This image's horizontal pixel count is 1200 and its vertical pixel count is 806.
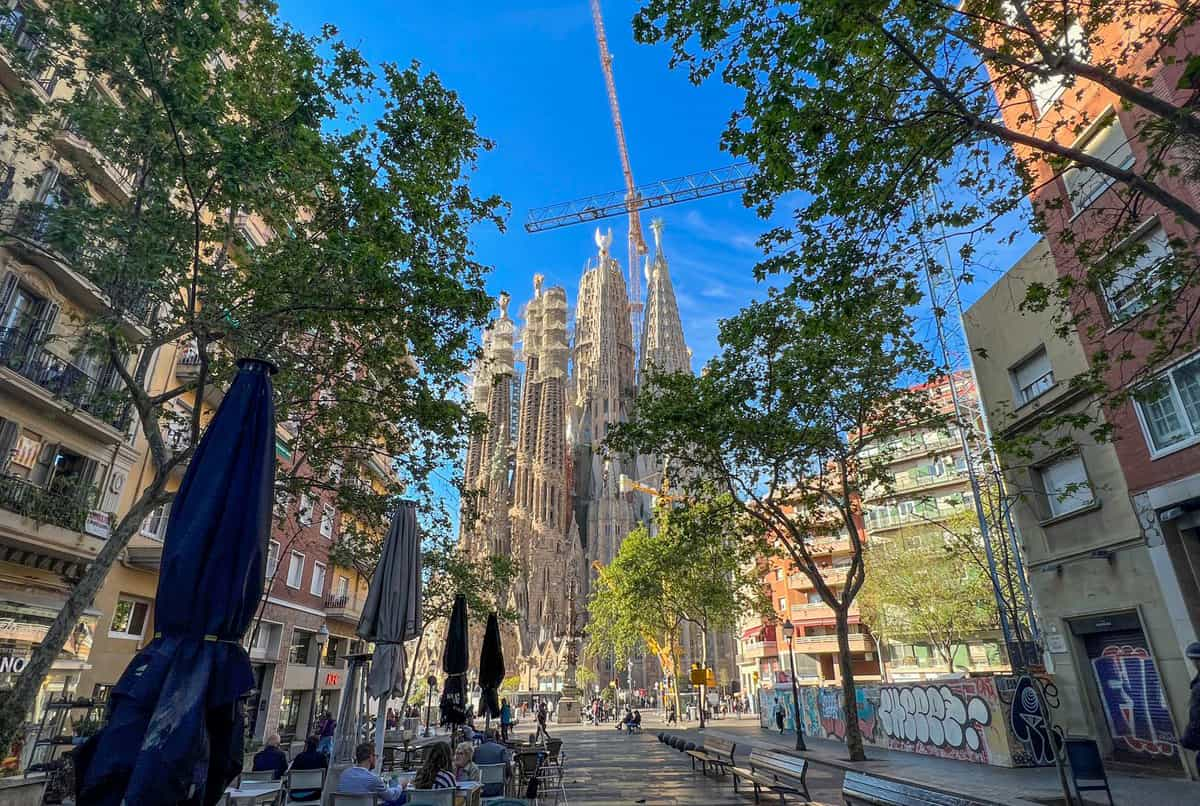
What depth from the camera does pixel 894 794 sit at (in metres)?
6.60

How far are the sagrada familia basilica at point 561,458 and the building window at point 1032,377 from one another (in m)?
45.0

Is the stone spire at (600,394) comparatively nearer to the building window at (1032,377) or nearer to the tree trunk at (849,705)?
the tree trunk at (849,705)

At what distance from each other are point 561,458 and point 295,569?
57.2 m

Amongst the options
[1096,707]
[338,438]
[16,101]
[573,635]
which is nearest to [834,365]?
[1096,707]

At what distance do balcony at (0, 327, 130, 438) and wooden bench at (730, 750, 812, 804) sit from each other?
13.2 m

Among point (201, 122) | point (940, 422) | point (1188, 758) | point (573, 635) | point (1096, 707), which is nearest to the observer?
point (201, 122)

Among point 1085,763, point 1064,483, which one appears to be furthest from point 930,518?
point 1085,763

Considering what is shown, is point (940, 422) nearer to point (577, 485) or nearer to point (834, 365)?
point (834, 365)

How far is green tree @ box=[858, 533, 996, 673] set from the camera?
33.2 meters

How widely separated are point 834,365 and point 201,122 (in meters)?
13.8

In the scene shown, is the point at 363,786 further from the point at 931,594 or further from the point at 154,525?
the point at 931,594

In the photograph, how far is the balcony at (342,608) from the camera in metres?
27.1

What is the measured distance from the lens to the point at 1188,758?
10367 mm

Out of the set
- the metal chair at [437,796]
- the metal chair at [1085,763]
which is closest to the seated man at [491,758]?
the metal chair at [437,796]
